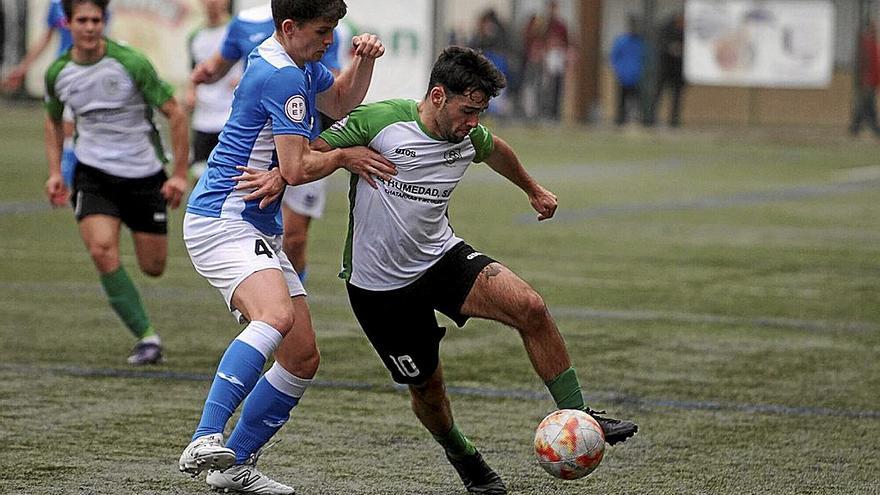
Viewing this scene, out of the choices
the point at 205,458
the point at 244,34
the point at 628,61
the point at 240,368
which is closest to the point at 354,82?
the point at 240,368

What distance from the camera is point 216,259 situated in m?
5.84

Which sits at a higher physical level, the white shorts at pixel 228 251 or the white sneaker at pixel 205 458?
the white shorts at pixel 228 251

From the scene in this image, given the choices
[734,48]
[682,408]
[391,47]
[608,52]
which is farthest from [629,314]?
[608,52]

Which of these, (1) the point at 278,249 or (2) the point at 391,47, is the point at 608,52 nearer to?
(2) the point at 391,47

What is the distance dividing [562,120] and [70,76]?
23.9 meters

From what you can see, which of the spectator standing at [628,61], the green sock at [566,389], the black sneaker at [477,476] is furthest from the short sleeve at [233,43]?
the spectator standing at [628,61]

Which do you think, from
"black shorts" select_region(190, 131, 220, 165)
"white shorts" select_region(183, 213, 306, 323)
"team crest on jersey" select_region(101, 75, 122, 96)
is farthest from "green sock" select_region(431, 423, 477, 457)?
"black shorts" select_region(190, 131, 220, 165)

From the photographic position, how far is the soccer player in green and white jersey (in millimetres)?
5887

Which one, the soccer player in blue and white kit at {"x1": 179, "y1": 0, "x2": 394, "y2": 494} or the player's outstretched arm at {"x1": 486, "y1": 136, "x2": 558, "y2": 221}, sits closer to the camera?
the soccer player in blue and white kit at {"x1": 179, "y1": 0, "x2": 394, "y2": 494}

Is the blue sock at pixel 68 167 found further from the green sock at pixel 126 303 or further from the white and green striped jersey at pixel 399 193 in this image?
the white and green striped jersey at pixel 399 193

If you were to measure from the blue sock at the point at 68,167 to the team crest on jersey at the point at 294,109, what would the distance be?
3.48 metres

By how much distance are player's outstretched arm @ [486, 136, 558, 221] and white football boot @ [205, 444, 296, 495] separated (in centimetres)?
143

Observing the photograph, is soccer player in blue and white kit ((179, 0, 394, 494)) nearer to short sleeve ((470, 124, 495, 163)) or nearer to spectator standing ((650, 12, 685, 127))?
short sleeve ((470, 124, 495, 163))

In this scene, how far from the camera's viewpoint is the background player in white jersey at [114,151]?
8562 mm
